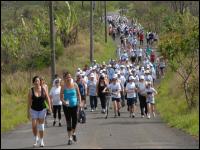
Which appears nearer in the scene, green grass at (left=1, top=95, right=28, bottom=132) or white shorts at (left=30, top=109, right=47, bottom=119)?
white shorts at (left=30, top=109, right=47, bottom=119)

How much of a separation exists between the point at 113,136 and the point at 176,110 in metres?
7.08

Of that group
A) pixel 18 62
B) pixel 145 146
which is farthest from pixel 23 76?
pixel 145 146

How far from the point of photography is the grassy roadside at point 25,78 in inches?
814

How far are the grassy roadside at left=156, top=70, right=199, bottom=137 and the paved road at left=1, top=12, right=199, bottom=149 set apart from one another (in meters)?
0.34

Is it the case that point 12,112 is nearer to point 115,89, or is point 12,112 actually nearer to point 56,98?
point 115,89

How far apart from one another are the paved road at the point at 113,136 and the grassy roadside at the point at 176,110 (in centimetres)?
34

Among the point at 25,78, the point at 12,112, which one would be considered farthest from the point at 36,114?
the point at 25,78

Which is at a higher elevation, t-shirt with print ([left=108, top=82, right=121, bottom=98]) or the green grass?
t-shirt with print ([left=108, top=82, right=121, bottom=98])

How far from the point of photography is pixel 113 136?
15258 millimetres

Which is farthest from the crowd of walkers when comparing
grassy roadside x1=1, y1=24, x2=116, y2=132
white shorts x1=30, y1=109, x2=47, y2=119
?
grassy roadside x1=1, y1=24, x2=116, y2=132

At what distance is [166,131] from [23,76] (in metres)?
17.1

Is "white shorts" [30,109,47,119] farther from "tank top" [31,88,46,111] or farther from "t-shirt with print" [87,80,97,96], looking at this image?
"t-shirt with print" [87,80,97,96]

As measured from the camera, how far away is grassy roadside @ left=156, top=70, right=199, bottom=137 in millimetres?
17312

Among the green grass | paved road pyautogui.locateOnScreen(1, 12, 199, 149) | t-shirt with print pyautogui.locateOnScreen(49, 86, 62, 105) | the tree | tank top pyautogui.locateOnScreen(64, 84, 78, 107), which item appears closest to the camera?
tank top pyautogui.locateOnScreen(64, 84, 78, 107)
